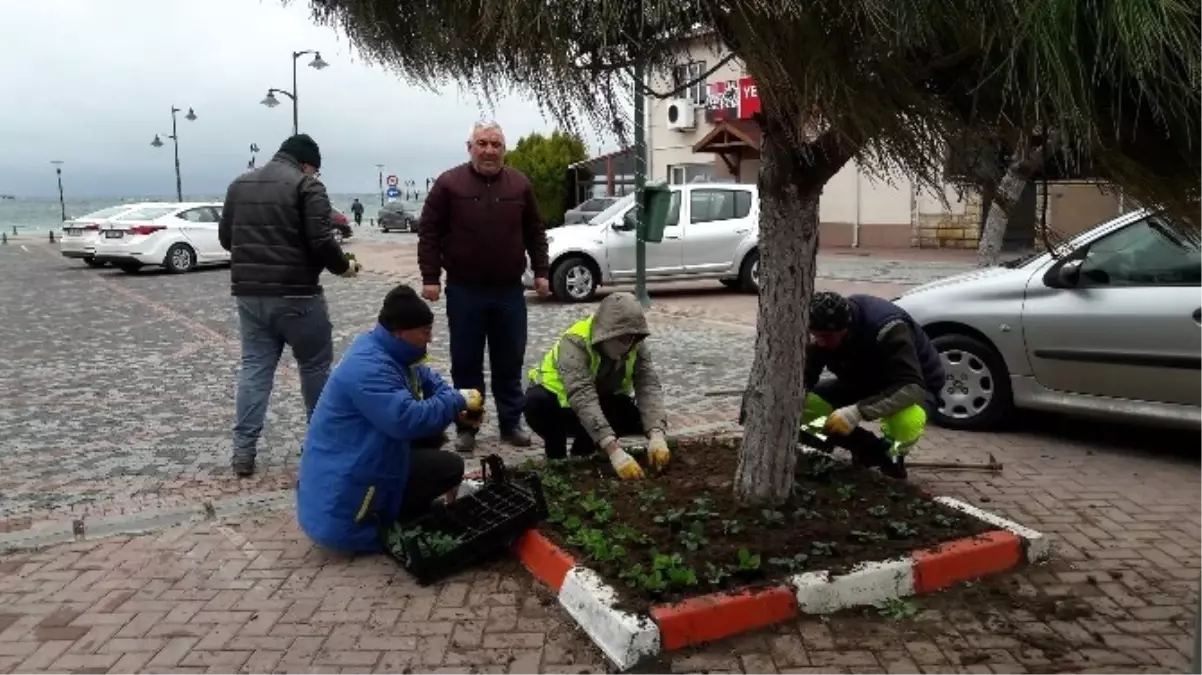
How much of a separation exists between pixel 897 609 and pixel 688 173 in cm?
2710

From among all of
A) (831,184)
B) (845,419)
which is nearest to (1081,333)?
(845,419)

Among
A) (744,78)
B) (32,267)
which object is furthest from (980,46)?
(32,267)

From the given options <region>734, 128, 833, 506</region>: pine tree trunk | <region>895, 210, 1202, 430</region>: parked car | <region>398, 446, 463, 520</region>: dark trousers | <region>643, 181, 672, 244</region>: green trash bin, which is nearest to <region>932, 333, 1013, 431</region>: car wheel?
<region>895, 210, 1202, 430</region>: parked car

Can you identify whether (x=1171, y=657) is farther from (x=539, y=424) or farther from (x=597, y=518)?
(x=539, y=424)

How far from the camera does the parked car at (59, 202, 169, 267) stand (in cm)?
2148

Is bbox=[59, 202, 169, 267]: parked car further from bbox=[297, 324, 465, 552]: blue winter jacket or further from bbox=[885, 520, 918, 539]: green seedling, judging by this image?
bbox=[885, 520, 918, 539]: green seedling

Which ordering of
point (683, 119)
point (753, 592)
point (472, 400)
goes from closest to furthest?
point (753, 592), point (472, 400), point (683, 119)

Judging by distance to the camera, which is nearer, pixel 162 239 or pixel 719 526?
pixel 719 526

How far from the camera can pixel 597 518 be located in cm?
403

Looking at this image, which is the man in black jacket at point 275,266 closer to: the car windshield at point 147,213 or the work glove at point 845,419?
the work glove at point 845,419

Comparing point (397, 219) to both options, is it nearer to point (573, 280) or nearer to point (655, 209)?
point (573, 280)

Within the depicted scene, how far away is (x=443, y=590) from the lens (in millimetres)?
3809

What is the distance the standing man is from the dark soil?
1.21 metres

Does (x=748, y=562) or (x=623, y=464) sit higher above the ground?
(x=623, y=464)
